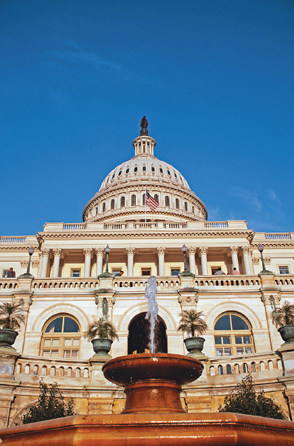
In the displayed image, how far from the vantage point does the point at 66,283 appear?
91.2 ft

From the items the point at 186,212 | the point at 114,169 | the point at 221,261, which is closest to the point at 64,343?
the point at 221,261

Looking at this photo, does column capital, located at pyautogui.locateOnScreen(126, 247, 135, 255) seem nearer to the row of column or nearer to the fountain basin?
the row of column

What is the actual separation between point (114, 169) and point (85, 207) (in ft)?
50.2

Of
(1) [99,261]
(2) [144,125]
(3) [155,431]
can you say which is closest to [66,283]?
(3) [155,431]

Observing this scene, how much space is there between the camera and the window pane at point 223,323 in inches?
1025

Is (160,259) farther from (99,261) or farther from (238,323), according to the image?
(238,323)

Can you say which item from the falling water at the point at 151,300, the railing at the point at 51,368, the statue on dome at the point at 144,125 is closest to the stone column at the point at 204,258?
the falling water at the point at 151,300

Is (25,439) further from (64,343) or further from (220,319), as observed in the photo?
(220,319)

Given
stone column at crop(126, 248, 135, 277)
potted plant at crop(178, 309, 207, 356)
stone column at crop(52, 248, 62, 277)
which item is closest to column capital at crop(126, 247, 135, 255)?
stone column at crop(126, 248, 135, 277)

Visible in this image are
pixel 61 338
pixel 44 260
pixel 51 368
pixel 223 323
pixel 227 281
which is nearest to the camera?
pixel 51 368

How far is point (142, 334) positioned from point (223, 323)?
491 cm

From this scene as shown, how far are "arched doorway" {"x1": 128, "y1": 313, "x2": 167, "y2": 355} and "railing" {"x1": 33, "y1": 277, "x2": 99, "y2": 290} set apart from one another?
3217mm

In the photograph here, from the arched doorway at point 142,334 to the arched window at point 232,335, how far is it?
10.2 ft

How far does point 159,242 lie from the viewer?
69062 millimetres
